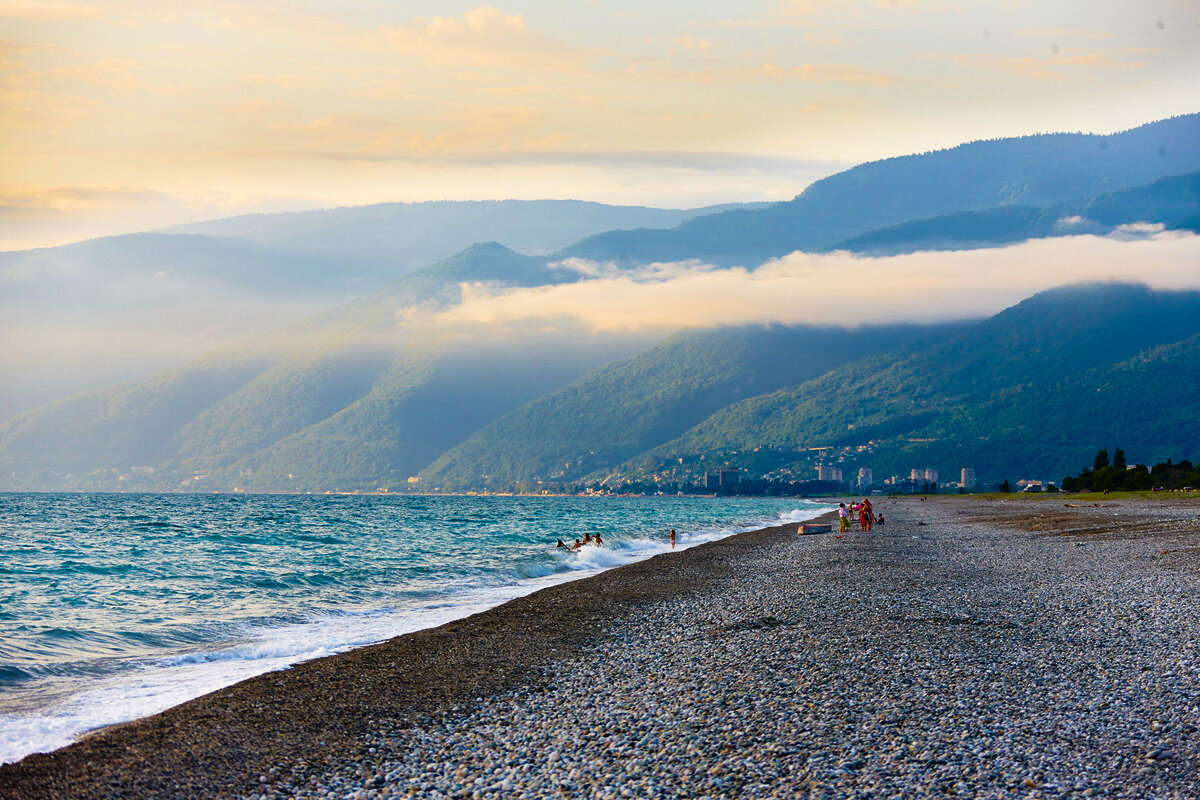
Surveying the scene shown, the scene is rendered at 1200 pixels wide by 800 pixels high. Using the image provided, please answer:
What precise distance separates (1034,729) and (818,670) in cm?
342

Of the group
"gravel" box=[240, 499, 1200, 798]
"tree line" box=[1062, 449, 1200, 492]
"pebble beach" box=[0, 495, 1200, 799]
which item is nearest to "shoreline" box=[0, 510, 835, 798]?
"pebble beach" box=[0, 495, 1200, 799]

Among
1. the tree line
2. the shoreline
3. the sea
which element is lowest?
the tree line

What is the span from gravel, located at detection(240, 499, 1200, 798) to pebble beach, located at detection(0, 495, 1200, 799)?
0.13ft

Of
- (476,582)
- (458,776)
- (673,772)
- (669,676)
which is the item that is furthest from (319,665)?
(476,582)

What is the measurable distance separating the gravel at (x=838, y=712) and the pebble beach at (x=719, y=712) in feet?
0.13

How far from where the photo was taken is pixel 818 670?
1285 cm

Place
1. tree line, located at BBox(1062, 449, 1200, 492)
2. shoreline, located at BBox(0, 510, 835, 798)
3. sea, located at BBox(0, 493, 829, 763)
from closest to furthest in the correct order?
shoreline, located at BBox(0, 510, 835, 798), sea, located at BBox(0, 493, 829, 763), tree line, located at BBox(1062, 449, 1200, 492)

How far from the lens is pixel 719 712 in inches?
427

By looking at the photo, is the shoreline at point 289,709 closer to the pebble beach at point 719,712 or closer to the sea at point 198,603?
the pebble beach at point 719,712

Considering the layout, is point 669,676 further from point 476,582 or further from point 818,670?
point 476,582

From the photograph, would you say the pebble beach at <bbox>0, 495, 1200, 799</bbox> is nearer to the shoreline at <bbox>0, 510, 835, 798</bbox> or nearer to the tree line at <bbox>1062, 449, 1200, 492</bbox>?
the shoreline at <bbox>0, 510, 835, 798</bbox>

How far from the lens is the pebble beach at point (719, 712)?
8.70 m

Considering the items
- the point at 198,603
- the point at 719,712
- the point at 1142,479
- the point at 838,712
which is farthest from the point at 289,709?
the point at 1142,479

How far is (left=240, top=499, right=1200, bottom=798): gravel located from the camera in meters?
8.59
